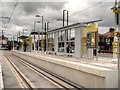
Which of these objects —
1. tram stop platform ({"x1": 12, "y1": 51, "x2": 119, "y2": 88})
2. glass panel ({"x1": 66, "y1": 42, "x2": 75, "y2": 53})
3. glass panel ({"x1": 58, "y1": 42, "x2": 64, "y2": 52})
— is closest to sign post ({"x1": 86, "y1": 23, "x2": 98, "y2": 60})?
glass panel ({"x1": 66, "y1": 42, "x2": 75, "y2": 53})

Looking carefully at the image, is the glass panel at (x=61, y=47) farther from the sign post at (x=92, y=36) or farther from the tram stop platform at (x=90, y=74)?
the tram stop platform at (x=90, y=74)

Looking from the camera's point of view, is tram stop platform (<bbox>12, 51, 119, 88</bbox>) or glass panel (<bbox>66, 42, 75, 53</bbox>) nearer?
tram stop platform (<bbox>12, 51, 119, 88</bbox>)

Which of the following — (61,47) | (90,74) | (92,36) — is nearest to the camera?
(90,74)

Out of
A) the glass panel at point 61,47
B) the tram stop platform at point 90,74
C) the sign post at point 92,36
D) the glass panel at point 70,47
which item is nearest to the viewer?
the tram stop platform at point 90,74

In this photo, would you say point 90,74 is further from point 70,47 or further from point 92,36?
point 70,47

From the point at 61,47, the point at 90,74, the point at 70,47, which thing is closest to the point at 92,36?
the point at 70,47

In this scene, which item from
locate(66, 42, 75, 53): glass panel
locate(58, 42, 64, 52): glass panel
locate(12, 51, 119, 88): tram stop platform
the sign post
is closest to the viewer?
locate(12, 51, 119, 88): tram stop platform

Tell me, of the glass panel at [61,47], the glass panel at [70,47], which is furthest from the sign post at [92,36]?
the glass panel at [61,47]

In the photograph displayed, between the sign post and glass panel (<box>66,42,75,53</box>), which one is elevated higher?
the sign post

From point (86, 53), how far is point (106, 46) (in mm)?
61148

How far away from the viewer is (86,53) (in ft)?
87.1

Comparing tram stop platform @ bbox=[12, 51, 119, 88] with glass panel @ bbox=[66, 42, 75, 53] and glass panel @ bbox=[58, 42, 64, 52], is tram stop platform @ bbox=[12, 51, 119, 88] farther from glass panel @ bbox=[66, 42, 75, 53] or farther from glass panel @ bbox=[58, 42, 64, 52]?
glass panel @ bbox=[58, 42, 64, 52]

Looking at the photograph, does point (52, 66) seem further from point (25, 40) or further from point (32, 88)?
point (25, 40)

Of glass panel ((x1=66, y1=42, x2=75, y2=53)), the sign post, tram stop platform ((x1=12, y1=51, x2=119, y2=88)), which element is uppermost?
the sign post
